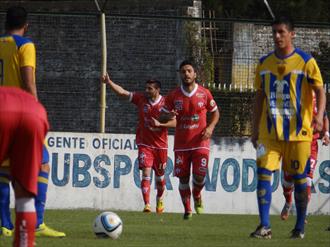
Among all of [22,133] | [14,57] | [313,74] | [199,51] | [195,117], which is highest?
[199,51]

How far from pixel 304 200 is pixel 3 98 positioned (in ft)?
16.0

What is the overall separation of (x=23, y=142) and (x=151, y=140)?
34.8ft

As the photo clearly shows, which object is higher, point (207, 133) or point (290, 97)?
point (290, 97)

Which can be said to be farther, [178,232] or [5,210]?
[178,232]

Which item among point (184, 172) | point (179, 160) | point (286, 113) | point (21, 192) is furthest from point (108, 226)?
point (179, 160)

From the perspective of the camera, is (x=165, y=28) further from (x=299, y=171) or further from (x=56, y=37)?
(x=299, y=171)

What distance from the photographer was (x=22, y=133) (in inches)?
283

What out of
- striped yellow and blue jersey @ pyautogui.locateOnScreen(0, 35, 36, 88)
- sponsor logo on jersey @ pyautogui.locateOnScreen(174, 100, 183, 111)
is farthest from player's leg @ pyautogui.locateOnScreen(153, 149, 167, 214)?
striped yellow and blue jersey @ pyautogui.locateOnScreen(0, 35, 36, 88)

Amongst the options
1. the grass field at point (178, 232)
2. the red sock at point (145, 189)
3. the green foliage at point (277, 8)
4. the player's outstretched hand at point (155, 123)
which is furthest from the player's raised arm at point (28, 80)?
the green foliage at point (277, 8)

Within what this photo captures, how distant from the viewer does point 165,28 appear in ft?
66.4

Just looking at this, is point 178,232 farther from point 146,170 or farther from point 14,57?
point 146,170

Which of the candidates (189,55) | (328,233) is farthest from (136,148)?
(328,233)

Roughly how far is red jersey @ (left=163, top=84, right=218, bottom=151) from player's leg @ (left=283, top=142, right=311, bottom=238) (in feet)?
14.1

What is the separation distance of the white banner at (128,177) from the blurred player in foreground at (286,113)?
773cm
